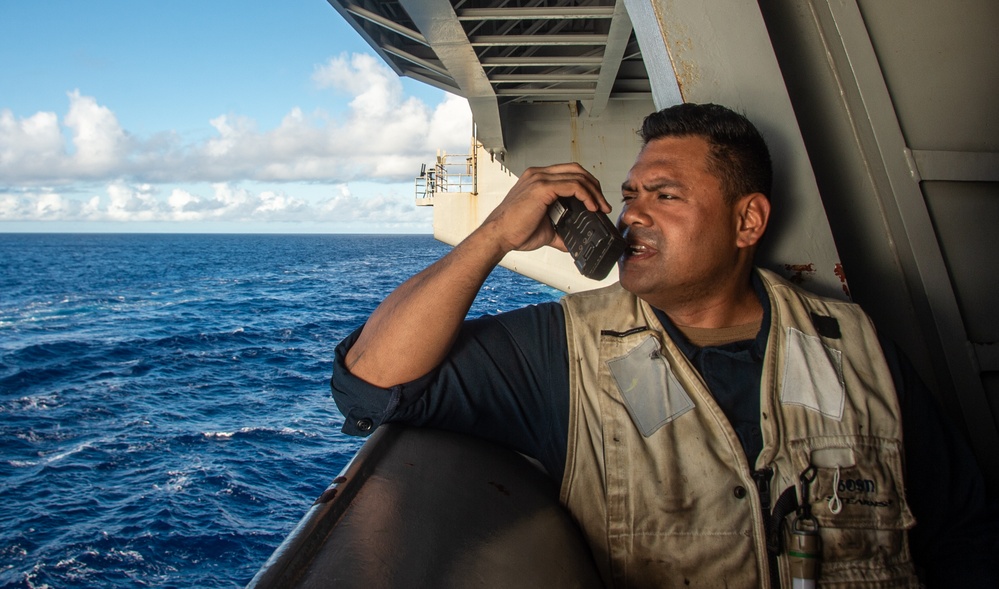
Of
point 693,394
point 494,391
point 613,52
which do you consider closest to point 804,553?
point 693,394

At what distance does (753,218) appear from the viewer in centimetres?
226

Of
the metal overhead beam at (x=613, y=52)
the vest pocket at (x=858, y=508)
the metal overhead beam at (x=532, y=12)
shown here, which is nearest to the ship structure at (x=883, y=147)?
the vest pocket at (x=858, y=508)

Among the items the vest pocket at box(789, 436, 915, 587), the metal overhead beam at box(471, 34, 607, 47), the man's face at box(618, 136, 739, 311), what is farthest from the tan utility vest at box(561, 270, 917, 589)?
the metal overhead beam at box(471, 34, 607, 47)

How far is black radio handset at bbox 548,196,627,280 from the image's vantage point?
2.01 m

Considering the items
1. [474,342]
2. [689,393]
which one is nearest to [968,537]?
[689,393]

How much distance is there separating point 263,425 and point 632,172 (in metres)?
13.8

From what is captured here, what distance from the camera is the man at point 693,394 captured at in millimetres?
1804

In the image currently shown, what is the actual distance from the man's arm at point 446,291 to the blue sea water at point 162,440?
8420 mm

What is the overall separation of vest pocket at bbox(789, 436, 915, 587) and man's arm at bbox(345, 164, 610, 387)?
0.93 m

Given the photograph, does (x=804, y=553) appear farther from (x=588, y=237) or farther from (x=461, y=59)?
(x=461, y=59)

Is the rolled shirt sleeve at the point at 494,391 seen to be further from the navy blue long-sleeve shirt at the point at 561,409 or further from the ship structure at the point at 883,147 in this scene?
the ship structure at the point at 883,147

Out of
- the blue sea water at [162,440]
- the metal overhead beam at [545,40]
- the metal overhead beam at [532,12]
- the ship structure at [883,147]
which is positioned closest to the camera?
the ship structure at [883,147]

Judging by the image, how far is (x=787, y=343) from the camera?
6.57 ft

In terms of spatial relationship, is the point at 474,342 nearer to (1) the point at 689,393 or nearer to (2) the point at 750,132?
(1) the point at 689,393
